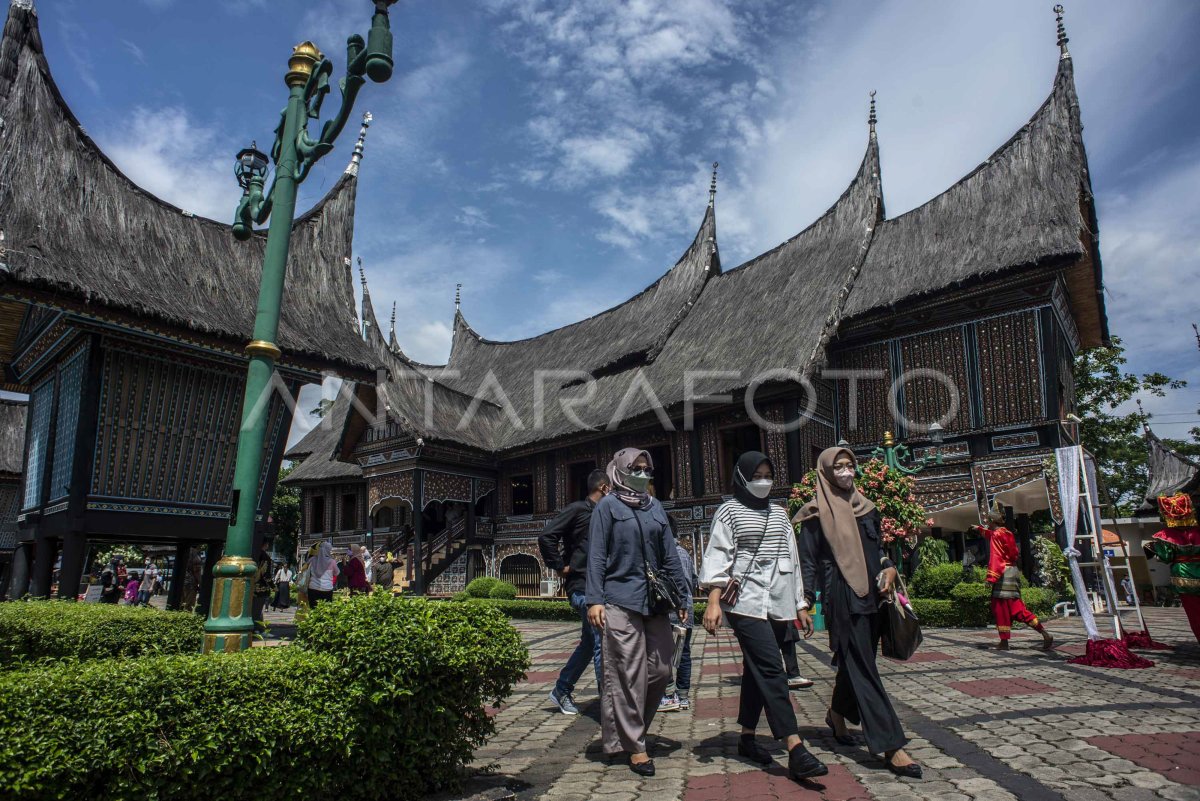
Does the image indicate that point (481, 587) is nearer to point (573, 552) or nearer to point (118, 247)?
point (118, 247)

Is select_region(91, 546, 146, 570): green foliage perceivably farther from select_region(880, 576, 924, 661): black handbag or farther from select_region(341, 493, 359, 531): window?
select_region(880, 576, 924, 661): black handbag

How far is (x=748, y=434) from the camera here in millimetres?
18141

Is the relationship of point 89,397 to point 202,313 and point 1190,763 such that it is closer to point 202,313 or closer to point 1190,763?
point 202,313

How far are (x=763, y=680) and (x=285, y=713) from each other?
7.56ft

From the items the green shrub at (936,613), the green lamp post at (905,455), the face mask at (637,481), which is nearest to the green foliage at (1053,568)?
the green lamp post at (905,455)

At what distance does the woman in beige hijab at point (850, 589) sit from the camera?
382cm

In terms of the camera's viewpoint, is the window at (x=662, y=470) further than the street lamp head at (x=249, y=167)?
Yes

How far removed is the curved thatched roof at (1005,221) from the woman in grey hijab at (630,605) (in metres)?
12.0

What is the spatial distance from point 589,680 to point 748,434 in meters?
11.5

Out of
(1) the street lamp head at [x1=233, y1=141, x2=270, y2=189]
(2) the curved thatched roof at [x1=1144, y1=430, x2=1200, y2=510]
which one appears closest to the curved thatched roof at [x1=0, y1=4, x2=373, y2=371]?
(1) the street lamp head at [x1=233, y1=141, x2=270, y2=189]

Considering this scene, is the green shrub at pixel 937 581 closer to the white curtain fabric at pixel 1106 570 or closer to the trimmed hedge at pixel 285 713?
the white curtain fabric at pixel 1106 570

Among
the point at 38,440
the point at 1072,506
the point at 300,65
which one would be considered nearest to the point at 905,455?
the point at 1072,506

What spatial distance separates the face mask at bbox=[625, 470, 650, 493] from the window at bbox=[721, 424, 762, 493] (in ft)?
43.5

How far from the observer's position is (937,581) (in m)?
13.1
